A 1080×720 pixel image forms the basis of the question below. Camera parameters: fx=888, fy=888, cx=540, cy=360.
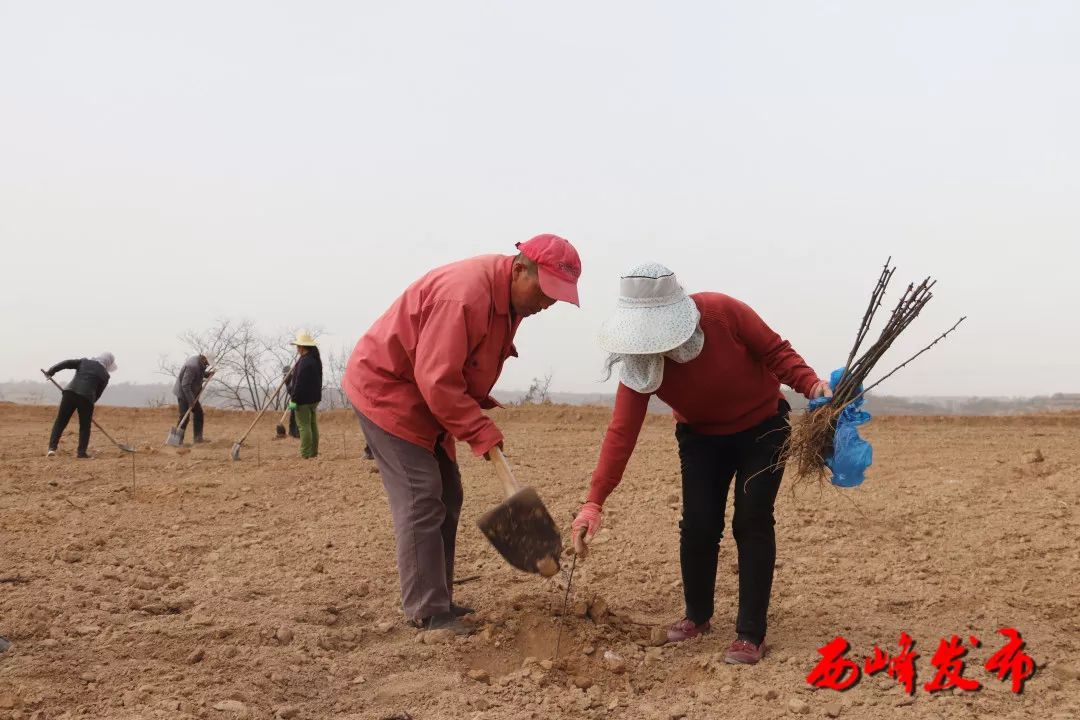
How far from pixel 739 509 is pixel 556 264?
1104 millimetres

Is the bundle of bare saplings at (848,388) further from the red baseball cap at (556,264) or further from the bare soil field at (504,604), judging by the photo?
the red baseball cap at (556,264)

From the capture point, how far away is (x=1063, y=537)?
4.89 meters

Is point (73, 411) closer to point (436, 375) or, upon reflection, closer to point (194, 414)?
point (194, 414)

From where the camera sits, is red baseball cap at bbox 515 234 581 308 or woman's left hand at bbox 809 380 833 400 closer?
red baseball cap at bbox 515 234 581 308

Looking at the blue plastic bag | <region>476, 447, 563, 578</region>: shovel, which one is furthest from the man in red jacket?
the blue plastic bag

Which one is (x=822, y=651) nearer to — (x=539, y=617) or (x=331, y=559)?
(x=539, y=617)

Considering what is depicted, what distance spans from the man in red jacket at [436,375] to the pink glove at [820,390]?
38.3 inches

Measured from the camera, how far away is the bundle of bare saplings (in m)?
3.32

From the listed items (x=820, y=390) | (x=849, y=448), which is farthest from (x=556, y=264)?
(x=849, y=448)

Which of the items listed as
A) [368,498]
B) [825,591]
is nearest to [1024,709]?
[825,591]

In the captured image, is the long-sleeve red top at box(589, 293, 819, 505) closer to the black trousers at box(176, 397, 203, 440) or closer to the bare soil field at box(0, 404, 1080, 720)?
the bare soil field at box(0, 404, 1080, 720)

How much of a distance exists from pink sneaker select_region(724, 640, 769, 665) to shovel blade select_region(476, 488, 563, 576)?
70 cm

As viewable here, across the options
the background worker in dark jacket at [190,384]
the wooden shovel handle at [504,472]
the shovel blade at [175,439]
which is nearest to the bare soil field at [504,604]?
the wooden shovel handle at [504,472]

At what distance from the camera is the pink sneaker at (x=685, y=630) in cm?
350
